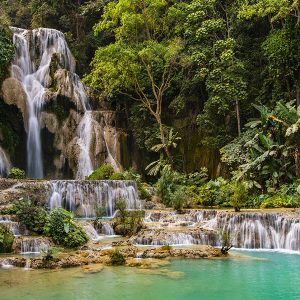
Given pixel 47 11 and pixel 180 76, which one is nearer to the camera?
pixel 180 76

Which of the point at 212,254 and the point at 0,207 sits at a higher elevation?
the point at 0,207

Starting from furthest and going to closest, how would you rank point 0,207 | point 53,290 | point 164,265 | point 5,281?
point 0,207 < point 164,265 < point 5,281 < point 53,290

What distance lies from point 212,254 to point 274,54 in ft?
43.3

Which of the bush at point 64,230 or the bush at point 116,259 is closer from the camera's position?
the bush at point 116,259

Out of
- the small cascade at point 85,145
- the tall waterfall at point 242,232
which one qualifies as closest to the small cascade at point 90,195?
the small cascade at point 85,145

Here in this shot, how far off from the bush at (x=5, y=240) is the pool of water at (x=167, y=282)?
204 cm

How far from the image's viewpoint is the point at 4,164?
23.2m

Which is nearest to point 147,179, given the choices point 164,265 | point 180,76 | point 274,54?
point 180,76

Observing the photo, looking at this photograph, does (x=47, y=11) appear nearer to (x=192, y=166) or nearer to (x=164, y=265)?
(x=192, y=166)

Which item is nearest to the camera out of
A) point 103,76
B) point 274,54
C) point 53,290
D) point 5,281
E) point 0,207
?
point 53,290

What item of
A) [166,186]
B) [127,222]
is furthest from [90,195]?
[127,222]

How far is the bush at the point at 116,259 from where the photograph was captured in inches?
420

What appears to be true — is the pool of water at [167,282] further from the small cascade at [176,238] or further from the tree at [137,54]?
the tree at [137,54]

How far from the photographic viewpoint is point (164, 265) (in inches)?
416
